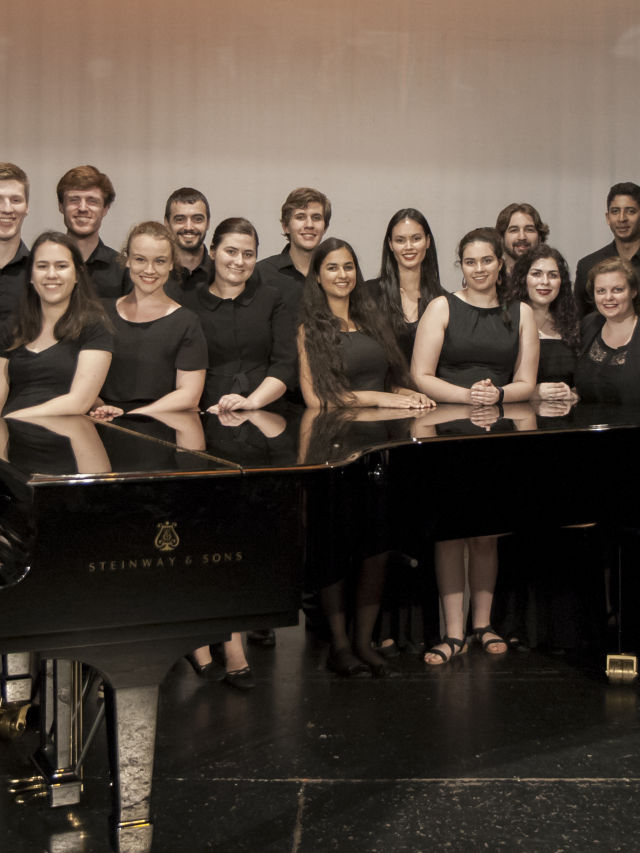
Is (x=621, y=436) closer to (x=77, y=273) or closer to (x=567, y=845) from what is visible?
(x=567, y=845)

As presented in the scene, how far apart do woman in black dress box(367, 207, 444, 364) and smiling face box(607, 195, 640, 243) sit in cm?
100

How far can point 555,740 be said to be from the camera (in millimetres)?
3223

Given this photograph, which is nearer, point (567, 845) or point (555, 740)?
point (567, 845)

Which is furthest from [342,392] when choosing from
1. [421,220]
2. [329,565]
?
[329,565]

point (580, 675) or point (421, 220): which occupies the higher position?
point (421, 220)

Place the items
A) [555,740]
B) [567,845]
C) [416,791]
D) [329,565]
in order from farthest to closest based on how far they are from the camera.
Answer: [555,740] < [416,791] < [567,845] < [329,565]

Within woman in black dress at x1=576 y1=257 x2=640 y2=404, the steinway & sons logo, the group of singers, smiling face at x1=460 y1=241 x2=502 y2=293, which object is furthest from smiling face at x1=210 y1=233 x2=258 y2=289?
the steinway & sons logo

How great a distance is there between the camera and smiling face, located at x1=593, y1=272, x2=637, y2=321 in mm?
3988

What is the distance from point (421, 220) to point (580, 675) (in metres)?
1.70

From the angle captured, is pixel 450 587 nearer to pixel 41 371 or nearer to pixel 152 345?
pixel 152 345

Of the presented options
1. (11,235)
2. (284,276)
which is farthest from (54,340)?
(284,276)

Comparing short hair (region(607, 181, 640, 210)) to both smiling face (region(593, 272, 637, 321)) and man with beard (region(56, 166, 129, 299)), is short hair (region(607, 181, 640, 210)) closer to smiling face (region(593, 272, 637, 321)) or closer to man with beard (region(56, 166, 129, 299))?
smiling face (region(593, 272, 637, 321))

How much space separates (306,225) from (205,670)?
1.81m

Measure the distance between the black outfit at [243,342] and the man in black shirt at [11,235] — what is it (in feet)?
2.06
